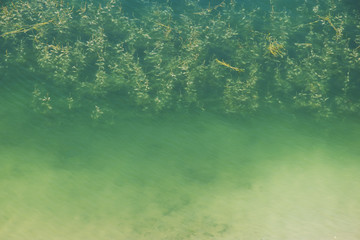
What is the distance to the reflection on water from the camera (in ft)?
7.31

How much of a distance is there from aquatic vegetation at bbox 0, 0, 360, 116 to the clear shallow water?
164 millimetres

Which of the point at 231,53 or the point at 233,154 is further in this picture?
the point at 231,53

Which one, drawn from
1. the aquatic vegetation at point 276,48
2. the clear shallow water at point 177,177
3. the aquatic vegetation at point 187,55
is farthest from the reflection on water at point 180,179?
the aquatic vegetation at point 276,48

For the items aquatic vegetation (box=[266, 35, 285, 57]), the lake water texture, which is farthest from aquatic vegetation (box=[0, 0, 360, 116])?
the lake water texture

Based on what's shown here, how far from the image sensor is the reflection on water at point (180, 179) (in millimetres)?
2229

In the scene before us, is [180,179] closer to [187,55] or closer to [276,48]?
[187,55]

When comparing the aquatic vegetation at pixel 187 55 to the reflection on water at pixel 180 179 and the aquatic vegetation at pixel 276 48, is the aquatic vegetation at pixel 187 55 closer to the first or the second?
the aquatic vegetation at pixel 276 48

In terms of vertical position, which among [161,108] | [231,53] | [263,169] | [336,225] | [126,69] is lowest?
[336,225]

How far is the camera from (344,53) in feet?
9.61

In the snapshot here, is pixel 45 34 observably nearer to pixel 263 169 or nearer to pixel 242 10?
pixel 242 10

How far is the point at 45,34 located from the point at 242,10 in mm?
1513

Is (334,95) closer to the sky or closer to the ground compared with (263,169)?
closer to the sky

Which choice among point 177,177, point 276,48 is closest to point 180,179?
point 177,177

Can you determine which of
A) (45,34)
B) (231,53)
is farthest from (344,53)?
(45,34)
